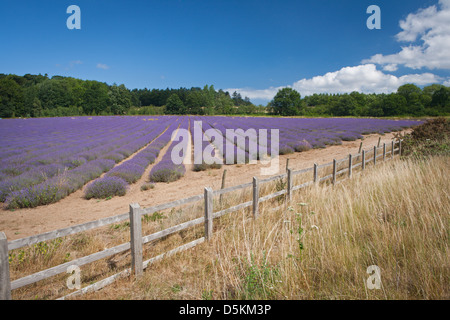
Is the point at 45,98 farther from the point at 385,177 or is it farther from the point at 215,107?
the point at 385,177

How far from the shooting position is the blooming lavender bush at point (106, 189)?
28.3 ft

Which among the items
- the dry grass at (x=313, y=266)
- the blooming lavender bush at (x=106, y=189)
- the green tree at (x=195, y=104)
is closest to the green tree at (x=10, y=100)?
the green tree at (x=195, y=104)

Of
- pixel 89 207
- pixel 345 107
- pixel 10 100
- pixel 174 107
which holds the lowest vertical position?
pixel 89 207

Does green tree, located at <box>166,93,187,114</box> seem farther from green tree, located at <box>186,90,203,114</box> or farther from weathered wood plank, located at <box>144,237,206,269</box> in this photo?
weathered wood plank, located at <box>144,237,206,269</box>

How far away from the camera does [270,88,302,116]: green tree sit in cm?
9716

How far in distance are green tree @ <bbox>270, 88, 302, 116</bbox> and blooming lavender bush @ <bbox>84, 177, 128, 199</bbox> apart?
307ft

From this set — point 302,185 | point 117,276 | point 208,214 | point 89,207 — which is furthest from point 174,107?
point 117,276

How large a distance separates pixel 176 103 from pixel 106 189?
314 ft

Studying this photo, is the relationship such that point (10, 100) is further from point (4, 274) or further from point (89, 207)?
point (4, 274)

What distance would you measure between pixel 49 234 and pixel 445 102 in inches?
3990

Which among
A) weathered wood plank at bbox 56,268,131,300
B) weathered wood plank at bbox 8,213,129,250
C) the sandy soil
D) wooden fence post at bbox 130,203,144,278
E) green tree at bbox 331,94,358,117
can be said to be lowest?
the sandy soil

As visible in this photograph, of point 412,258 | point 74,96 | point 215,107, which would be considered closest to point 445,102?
point 215,107

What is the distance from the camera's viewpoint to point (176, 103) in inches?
3915

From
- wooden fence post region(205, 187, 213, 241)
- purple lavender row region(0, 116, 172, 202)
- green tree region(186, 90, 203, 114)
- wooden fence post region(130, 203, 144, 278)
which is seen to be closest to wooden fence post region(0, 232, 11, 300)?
wooden fence post region(130, 203, 144, 278)
